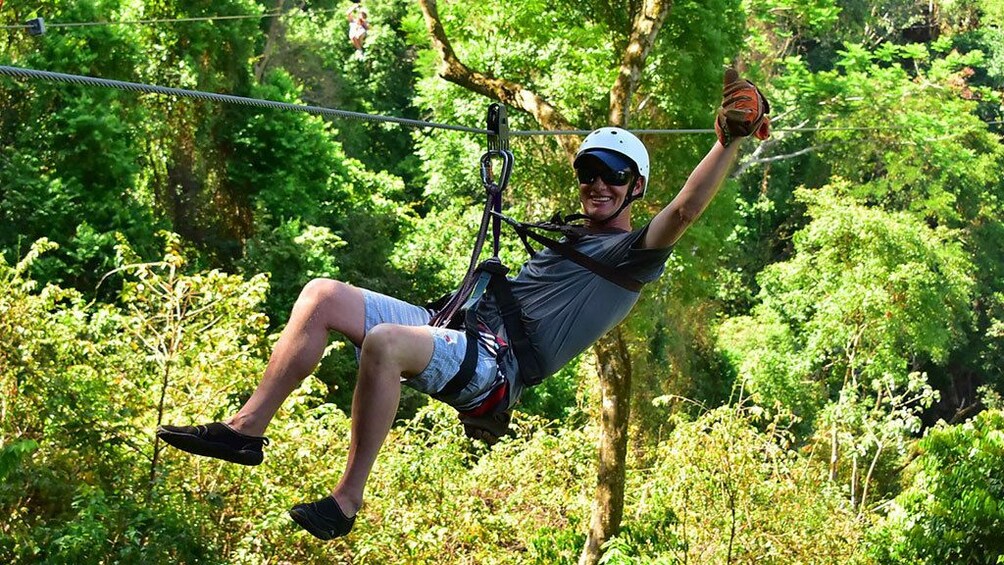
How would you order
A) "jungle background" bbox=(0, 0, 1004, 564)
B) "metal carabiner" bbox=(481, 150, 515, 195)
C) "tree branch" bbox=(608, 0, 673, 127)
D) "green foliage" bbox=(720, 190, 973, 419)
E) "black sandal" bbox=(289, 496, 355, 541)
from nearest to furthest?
"black sandal" bbox=(289, 496, 355, 541), "metal carabiner" bbox=(481, 150, 515, 195), "jungle background" bbox=(0, 0, 1004, 564), "tree branch" bbox=(608, 0, 673, 127), "green foliage" bbox=(720, 190, 973, 419)

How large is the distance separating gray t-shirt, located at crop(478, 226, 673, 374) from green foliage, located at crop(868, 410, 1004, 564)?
18.9 feet

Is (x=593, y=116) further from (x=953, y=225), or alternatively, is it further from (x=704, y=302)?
(x=953, y=225)

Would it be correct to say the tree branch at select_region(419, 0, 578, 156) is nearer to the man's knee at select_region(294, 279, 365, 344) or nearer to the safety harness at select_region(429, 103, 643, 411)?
the safety harness at select_region(429, 103, 643, 411)

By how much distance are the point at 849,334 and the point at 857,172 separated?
4564mm

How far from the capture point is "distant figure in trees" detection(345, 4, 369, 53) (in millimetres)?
21891

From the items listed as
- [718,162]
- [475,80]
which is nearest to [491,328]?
[718,162]

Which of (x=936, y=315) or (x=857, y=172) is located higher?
(x=857, y=172)

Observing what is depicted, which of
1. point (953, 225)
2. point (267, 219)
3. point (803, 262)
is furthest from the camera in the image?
point (953, 225)

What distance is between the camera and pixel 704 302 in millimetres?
17609

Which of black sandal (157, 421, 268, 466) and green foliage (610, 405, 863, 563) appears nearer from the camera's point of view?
black sandal (157, 421, 268, 466)

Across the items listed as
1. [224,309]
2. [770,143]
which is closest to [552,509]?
[224,309]

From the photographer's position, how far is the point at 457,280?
15.0 meters

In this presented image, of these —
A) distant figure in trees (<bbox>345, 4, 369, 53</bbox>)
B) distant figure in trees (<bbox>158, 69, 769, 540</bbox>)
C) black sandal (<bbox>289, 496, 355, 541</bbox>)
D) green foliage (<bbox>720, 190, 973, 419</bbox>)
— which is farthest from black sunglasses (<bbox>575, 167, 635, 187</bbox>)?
distant figure in trees (<bbox>345, 4, 369, 53</bbox>)

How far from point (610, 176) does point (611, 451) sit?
5.67m
